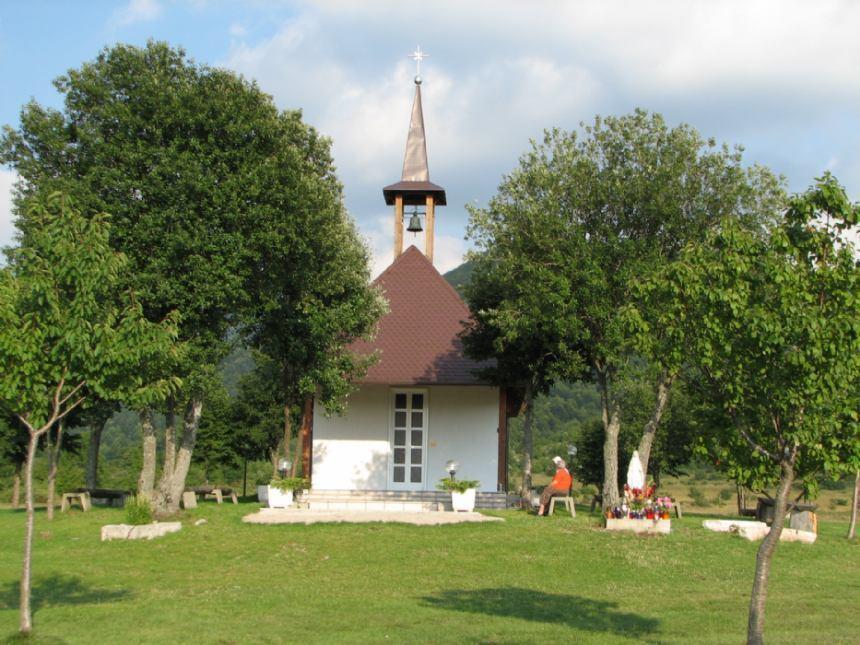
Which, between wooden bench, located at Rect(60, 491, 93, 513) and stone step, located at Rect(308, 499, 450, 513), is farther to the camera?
wooden bench, located at Rect(60, 491, 93, 513)

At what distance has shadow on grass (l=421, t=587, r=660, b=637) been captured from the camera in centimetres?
1108

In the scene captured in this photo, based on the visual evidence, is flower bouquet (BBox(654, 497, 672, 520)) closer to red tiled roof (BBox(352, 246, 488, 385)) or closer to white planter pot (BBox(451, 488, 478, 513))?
white planter pot (BBox(451, 488, 478, 513))

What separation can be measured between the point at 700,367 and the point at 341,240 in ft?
46.2

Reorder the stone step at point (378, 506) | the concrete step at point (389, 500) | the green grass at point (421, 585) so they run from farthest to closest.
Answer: the concrete step at point (389, 500), the stone step at point (378, 506), the green grass at point (421, 585)

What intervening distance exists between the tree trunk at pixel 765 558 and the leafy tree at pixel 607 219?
1091 centimetres

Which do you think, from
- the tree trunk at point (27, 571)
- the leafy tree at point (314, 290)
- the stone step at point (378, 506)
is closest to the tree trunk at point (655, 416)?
the stone step at point (378, 506)

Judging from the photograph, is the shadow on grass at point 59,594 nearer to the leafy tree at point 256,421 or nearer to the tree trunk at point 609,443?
the tree trunk at point 609,443

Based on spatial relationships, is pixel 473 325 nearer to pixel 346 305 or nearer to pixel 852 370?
pixel 346 305

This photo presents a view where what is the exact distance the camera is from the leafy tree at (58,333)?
10070 mm

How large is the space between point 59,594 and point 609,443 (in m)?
12.9

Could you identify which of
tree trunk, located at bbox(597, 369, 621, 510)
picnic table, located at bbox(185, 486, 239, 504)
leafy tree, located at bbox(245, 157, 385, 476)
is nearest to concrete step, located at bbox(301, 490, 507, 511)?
leafy tree, located at bbox(245, 157, 385, 476)

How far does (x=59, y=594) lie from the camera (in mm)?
12883

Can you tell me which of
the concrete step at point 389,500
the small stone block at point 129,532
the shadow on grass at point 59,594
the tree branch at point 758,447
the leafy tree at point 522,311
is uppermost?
the leafy tree at point 522,311

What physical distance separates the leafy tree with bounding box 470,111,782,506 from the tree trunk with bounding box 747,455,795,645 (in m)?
10.9
